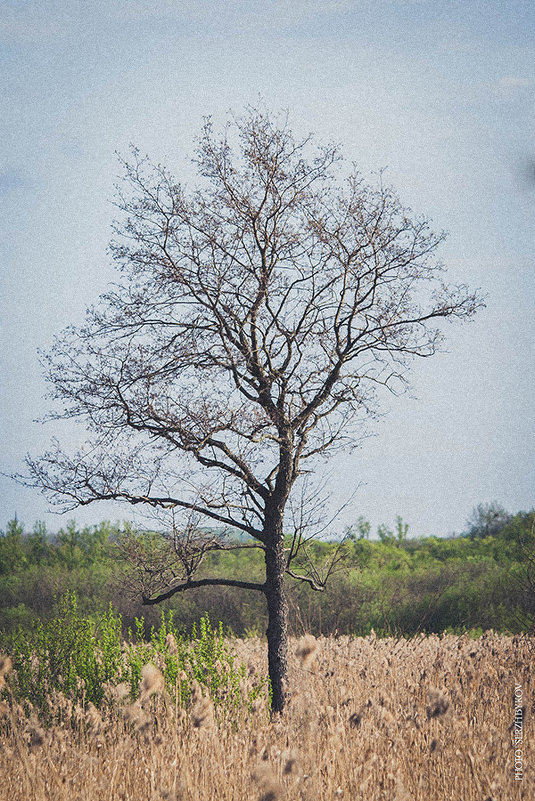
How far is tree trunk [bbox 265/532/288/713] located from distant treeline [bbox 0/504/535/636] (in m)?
8.86

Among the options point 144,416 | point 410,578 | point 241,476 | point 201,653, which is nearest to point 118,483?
point 144,416

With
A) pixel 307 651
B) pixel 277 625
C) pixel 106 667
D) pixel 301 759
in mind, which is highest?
pixel 307 651

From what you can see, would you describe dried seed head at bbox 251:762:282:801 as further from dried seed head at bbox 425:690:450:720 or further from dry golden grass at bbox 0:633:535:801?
dried seed head at bbox 425:690:450:720

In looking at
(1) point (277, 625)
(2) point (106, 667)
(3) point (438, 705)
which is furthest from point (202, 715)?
(2) point (106, 667)

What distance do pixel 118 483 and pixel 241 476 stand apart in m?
1.31

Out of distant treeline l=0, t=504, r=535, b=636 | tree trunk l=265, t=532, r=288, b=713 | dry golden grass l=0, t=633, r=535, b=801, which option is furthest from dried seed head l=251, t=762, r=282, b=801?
distant treeline l=0, t=504, r=535, b=636

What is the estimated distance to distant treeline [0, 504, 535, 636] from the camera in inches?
826

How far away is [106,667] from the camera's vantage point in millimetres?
7641

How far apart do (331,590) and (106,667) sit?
15278mm

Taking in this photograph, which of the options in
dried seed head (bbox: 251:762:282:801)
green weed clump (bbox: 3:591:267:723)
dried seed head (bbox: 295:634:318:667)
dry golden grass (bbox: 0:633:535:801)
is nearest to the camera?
dried seed head (bbox: 251:762:282:801)

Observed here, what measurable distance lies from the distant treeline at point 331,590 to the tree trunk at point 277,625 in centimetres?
886

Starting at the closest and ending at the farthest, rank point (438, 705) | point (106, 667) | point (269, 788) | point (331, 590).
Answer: point (269, 788)
point (438, 705)
point (106, 667)
point (331, 590)

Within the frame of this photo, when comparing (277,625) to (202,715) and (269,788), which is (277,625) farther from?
(269,788)

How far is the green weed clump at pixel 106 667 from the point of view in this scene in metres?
7.23
